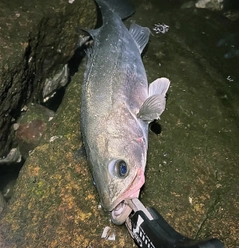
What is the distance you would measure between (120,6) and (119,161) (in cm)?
224

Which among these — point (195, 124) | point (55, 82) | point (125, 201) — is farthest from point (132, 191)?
point (55, 82)

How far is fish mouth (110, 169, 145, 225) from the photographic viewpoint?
2532 mm

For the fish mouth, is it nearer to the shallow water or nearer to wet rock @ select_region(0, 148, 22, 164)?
the shallow water

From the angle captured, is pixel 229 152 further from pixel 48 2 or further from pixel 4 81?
pixel 48 2

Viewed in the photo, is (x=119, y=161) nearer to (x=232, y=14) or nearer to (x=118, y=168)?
(x=118, y=168)

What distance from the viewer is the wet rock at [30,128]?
3.93 meters

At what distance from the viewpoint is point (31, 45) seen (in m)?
3.96

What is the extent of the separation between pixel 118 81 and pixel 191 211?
1.23m

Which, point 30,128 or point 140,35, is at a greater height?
point 140,35

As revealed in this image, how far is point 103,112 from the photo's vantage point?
287cm

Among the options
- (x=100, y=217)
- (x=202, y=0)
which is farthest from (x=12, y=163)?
(x=202, y=0)

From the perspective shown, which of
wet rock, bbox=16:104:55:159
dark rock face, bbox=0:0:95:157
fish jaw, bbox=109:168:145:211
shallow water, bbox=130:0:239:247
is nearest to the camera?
fish jaw, bbox=109:168:145:211

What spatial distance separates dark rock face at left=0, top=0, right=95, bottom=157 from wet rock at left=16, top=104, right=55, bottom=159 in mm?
95

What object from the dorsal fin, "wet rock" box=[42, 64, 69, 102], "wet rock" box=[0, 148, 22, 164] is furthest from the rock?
"wet rock" box=[0, 148, 22, 164]
